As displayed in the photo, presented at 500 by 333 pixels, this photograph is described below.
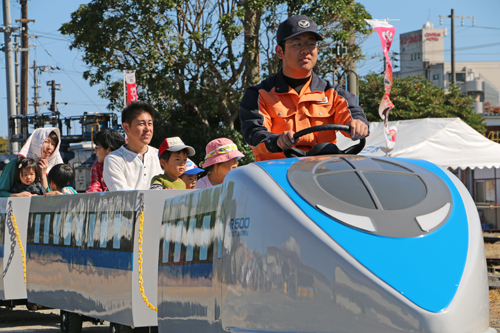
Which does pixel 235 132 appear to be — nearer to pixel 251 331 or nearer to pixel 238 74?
pixel 238 74

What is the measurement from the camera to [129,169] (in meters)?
6.39

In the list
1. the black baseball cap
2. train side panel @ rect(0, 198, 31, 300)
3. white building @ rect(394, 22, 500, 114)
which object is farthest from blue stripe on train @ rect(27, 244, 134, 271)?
white building @ rect(394, 22, 500, 114)

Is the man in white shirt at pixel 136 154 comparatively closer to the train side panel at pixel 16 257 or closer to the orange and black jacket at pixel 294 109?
the train side panel at pixel 16 257

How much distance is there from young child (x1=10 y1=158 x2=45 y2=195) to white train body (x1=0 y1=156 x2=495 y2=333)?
4.27 metres

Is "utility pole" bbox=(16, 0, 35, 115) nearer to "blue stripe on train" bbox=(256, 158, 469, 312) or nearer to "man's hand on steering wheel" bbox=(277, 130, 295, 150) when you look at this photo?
"man's hand on steering wheel" bbox=(277, 130, 295, 150)

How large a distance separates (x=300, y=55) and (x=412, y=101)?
37.4 metres

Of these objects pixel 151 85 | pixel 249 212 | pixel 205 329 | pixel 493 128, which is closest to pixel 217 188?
pixel 249 212

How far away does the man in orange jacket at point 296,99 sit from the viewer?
4605mm

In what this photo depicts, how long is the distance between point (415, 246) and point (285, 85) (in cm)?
199

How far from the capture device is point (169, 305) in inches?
Answer: 174

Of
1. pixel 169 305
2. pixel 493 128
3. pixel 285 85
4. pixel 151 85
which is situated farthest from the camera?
pixel 493 128

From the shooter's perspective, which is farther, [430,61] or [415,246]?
[430,61]

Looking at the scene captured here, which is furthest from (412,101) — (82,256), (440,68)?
→ (440,68)

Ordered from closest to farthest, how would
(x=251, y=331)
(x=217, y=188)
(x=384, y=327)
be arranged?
(x=384, y=327) < (x=251, y=331) < (x=217, y=188)
